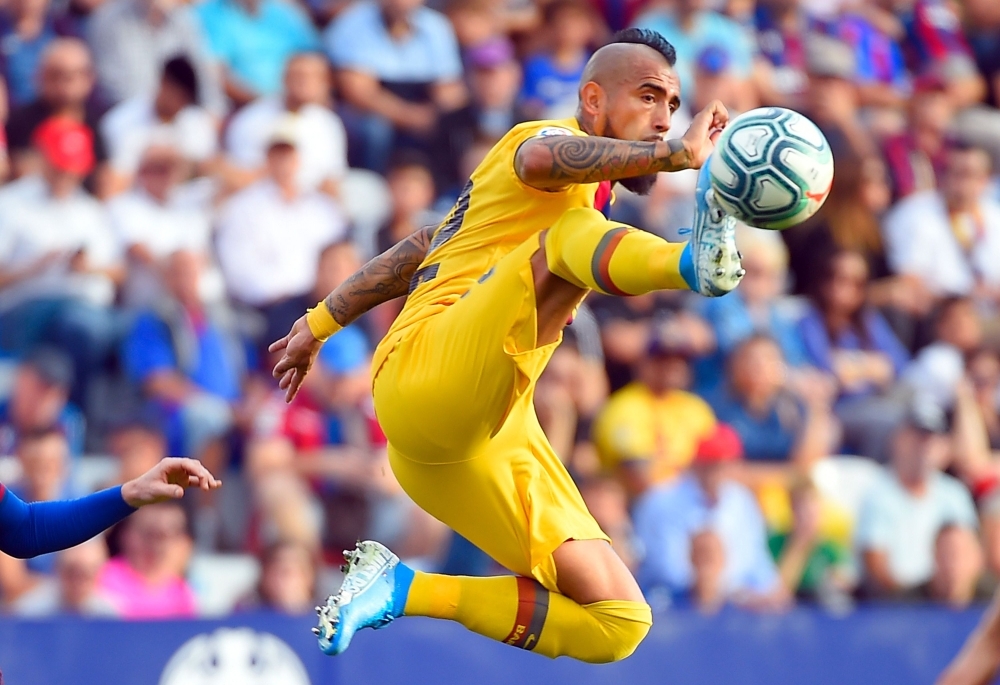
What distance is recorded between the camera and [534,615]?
5.74m

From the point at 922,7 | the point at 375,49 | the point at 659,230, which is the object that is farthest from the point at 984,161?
the point at 375,49

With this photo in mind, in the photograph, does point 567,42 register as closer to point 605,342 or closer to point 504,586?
point 605,342

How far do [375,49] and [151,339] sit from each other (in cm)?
290

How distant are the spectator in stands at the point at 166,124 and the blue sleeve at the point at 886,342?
183 inches

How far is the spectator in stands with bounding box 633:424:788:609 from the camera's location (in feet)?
29.7

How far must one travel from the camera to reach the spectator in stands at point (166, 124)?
9508 mm

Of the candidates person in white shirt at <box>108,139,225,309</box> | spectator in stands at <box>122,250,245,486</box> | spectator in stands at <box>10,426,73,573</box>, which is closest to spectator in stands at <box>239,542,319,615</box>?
spectator in stands at <box>122,250,245,486</box>

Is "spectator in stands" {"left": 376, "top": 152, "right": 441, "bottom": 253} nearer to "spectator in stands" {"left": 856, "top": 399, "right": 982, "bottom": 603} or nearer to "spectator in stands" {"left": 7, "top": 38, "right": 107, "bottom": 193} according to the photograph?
"spectator in stands" {"left": 7, "top": 38, "right": 107, "bottom": 193}

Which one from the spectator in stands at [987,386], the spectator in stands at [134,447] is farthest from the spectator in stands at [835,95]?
the spectator in stands at [134,447]

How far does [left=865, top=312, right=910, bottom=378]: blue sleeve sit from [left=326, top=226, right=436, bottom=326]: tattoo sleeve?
5.62 m

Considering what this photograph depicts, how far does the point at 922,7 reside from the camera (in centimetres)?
1338

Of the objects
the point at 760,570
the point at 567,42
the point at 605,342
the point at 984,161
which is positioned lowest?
the point at 760,570

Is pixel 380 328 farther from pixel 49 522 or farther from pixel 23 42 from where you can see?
pixel 49 522

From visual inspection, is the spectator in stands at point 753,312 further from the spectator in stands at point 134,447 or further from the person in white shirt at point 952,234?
the spectator in stands at point 134,447
